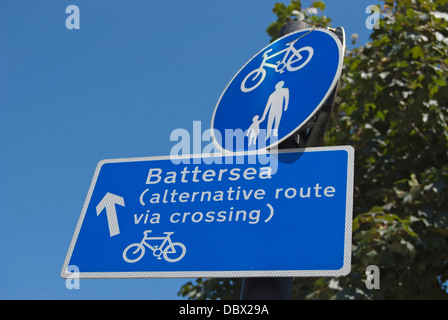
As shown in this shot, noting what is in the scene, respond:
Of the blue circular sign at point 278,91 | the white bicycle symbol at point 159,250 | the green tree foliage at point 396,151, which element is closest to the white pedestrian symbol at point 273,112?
the blue circular sign at point 278,91

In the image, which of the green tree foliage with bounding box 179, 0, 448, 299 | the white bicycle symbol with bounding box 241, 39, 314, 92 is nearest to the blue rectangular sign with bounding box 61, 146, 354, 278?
the white bicycle symbol with bounding box 241, 39, 314, 92

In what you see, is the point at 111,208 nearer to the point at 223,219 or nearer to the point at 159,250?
the point at 159,250

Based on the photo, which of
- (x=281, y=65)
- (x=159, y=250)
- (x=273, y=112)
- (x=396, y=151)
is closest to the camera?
(x=159, y=250)

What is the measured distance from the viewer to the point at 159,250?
7.04 ft

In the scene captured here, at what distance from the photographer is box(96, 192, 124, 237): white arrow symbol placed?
90.3 inches

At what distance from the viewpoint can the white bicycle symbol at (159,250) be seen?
2.12 metres

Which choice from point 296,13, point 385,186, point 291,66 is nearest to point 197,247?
point 291,66

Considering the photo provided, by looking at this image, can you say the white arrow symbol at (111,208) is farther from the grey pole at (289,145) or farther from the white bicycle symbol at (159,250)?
the grey pole at (289,145)

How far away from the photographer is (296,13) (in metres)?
8.05

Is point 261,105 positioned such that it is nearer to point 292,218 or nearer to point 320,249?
point 292,218

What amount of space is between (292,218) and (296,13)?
646cm

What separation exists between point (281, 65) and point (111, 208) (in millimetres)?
1082

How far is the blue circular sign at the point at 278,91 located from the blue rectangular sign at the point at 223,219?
0.17m

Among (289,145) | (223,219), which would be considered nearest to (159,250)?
(223,219)
